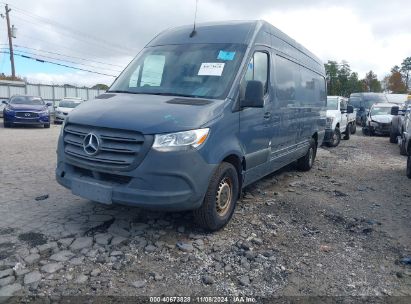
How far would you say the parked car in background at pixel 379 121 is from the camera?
18.0 meters

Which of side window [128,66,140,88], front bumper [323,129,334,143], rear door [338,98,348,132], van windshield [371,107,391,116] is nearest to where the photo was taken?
side window [128,66,140,88]

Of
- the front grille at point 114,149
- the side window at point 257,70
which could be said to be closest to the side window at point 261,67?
the side window at point 257,70

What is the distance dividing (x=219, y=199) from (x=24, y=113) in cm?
1542

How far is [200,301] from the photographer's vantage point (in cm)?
305

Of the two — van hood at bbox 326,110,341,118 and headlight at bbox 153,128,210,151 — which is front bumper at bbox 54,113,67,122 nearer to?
van hood at bbox 326,110,341,118

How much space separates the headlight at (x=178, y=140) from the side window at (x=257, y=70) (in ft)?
3.34

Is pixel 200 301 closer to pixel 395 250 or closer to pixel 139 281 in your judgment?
pixel 139 281

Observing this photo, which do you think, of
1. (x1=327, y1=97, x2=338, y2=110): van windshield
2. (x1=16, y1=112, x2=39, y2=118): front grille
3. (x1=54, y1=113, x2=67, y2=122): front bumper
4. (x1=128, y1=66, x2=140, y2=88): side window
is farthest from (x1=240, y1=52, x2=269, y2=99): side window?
(x1=54, y1=113, x2=67, y2=122): front bumper

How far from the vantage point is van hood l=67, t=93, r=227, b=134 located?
376 centimetres

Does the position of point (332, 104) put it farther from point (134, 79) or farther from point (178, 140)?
point (178, 140)

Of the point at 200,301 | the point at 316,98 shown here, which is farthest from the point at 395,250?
the point at 316,98

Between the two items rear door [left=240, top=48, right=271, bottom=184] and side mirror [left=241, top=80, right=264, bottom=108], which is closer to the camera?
side mirror [left=241, top=80, right=264, bottom=108]

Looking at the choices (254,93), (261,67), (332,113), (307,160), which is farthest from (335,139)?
(254,93)

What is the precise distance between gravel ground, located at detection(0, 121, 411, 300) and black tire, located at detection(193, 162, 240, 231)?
0.17m
